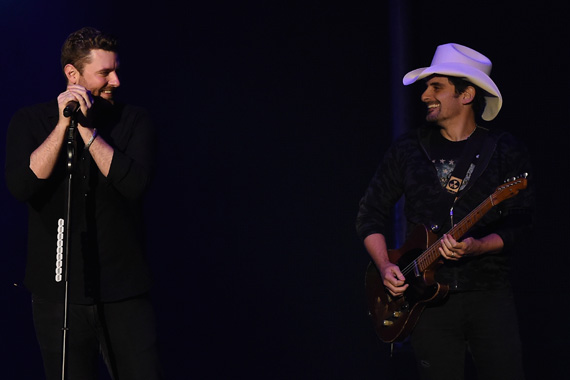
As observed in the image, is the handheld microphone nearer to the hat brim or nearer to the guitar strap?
the guitar strap

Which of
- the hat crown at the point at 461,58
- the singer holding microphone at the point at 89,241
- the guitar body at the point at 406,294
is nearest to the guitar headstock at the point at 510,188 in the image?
the guitar body at the point at 406,294

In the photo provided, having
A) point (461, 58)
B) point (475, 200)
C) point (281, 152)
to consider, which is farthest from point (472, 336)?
point (281, 152)

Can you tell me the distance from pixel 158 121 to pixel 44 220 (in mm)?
2171

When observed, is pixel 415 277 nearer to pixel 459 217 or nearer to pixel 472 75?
pixel 459 217

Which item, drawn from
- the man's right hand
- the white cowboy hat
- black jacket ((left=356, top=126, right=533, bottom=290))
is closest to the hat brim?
the white cowboy hat

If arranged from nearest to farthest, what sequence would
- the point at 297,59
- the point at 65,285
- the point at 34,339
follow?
1. the point at 65,285
2. the point at 34,339
3. the point at 297,59

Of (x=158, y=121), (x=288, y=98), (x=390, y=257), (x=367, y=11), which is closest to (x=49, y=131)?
(x=390, y=257)

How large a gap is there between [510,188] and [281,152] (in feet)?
7.14

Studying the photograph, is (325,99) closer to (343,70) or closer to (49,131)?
(343,70)

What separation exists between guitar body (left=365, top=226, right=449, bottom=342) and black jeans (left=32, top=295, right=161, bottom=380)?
3.94 feet

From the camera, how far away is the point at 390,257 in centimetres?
371

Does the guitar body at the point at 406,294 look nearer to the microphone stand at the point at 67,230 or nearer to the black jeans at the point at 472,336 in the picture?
the black jeans at the point at 472,336

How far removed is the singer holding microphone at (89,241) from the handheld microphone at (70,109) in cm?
12

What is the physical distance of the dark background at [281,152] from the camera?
15.8ft
